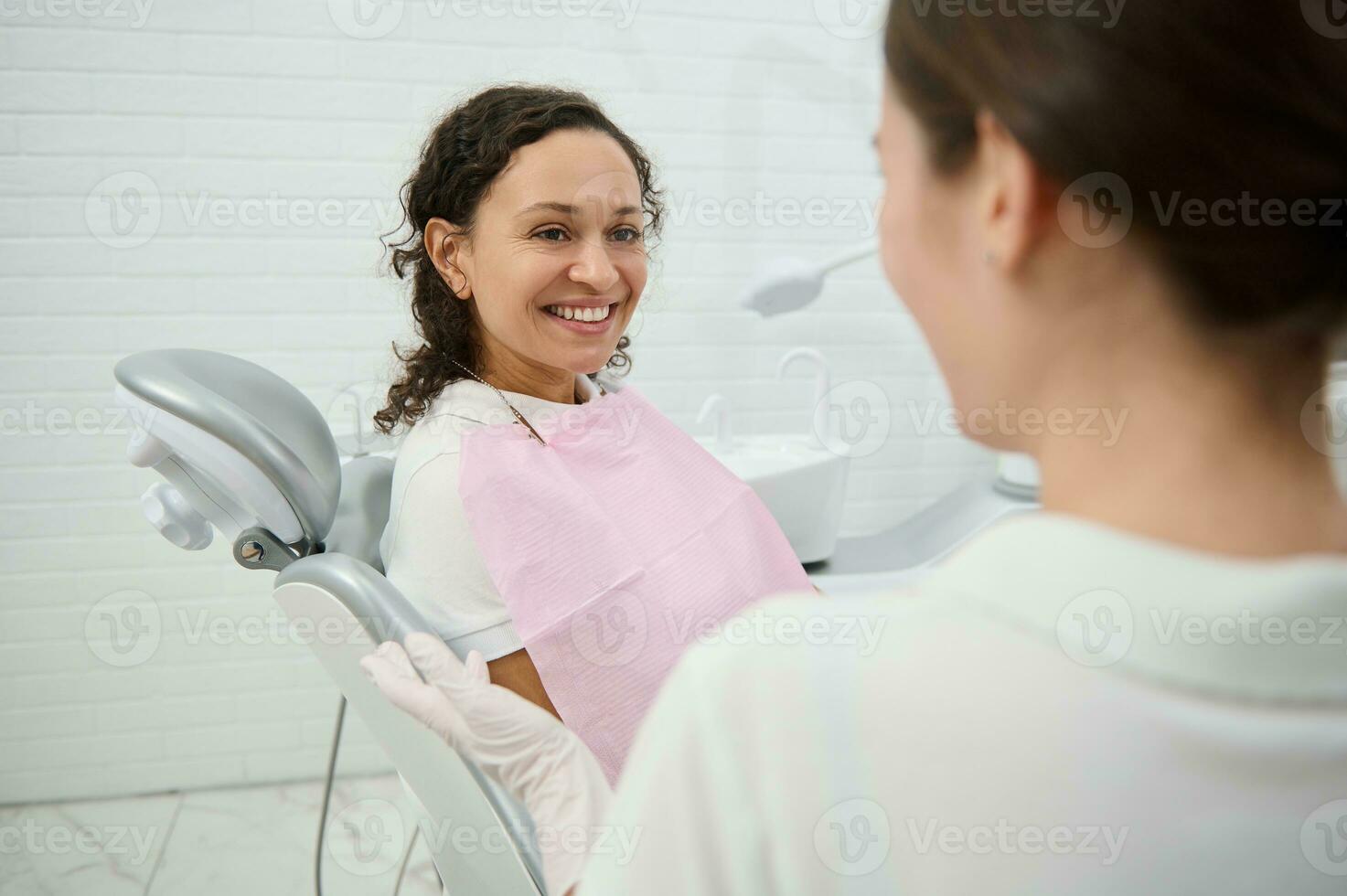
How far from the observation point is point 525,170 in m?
1.30

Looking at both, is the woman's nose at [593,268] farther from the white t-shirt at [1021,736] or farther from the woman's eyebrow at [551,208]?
the white t-shirt at [1021,736]

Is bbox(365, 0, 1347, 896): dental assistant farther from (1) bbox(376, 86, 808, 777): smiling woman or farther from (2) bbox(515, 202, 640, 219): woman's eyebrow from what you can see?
(2) bbox(515, 202, 640, 219): woman's eyebrow

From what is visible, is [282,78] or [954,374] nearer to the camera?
[954,374]

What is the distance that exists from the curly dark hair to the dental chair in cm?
24

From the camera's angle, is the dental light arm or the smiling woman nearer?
the smiling woman

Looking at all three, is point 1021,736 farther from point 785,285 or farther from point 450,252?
point 785,285

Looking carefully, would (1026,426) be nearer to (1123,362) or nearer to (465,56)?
(1123,362)

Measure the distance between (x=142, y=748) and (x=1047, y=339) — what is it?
265 centimetres

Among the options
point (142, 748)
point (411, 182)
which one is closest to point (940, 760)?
point (411, 182)

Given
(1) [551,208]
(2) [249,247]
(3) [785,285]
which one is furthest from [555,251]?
(2) [249,247]

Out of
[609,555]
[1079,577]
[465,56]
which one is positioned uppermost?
[465,56]

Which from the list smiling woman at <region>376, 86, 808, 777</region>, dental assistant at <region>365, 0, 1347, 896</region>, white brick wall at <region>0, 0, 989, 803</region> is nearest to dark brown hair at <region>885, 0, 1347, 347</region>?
dental assistant at <region>365, 0, 1347, 896</region>

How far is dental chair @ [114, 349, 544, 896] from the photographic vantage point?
1.06 meters

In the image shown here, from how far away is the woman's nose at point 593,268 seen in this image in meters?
1.32
